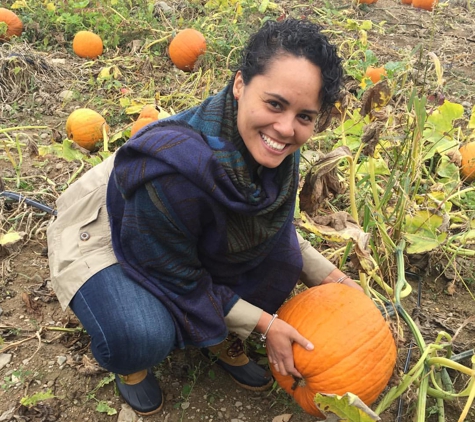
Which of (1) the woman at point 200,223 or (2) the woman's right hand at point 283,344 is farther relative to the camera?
(2) the woman's right hand at point 283,344

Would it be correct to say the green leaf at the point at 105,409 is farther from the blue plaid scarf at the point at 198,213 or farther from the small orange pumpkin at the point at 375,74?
the small orange pumpkin at the point at 375,74

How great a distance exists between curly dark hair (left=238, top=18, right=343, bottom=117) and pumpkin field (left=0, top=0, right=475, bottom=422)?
250mm

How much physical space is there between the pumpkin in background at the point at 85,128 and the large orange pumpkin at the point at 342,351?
6.37 ft

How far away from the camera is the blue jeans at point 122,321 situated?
162 centimetres

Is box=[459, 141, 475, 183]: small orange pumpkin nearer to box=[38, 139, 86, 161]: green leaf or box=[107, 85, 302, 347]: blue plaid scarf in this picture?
box=[107, 85, 302, 347]: blue plaid scarf

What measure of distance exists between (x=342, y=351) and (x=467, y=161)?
175cm

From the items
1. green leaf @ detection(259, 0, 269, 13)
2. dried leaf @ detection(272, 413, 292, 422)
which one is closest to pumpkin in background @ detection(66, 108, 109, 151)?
dried leaf @ detection(272, 413, 292, 422)

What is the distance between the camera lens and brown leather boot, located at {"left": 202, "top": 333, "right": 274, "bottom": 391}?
6.45 feet

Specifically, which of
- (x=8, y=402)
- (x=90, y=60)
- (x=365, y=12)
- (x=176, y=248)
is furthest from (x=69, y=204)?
(x=365, y=12)

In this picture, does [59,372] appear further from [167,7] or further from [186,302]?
[167,7]

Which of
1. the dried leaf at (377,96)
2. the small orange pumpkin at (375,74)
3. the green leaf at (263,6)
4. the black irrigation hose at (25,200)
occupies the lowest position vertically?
the black irrigation hose at (25,200)

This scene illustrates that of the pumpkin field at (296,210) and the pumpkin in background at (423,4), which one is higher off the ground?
the pumpkin in background at (423,4)

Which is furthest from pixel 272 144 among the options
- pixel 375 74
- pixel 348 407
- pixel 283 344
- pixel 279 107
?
pixel 375 74

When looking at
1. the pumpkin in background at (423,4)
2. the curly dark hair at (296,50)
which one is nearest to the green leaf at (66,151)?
the curly dark hair at (296,50)
